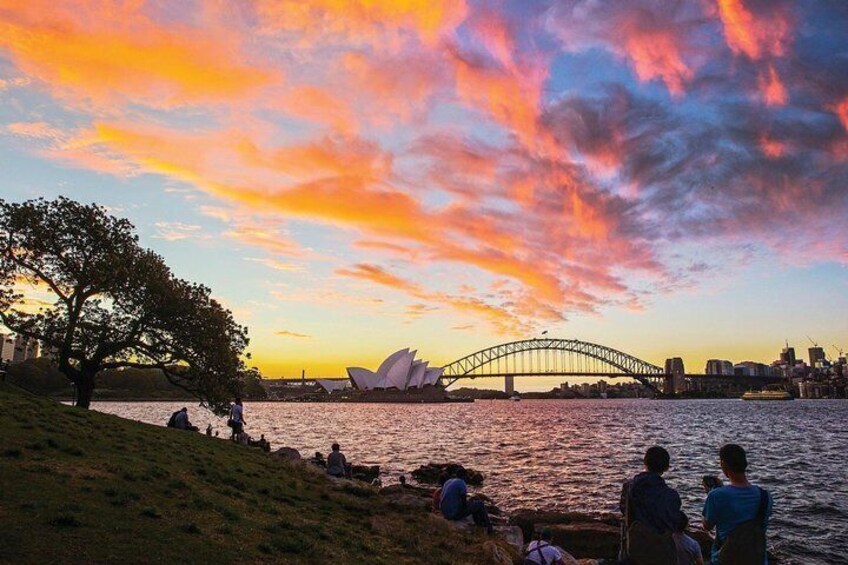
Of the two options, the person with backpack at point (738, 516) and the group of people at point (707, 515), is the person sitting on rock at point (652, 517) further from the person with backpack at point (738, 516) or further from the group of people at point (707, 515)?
the person with backpack at point (738, 516)

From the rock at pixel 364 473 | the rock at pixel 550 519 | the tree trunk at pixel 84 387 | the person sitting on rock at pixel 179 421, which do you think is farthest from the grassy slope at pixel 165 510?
the tree trunk at pixel 84 387

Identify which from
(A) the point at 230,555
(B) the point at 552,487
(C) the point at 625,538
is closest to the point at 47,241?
(A) the point at 230,555

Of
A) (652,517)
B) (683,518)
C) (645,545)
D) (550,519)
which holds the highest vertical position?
(652,517)

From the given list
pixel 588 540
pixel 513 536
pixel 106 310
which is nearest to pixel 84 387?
pixel 106 310

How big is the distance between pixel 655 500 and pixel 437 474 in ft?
103

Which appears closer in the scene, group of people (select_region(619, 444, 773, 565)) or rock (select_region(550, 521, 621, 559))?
group of people (select_region(619, 444, 773, 565))

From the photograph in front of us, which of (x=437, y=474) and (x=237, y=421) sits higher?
(x=237, y=421)

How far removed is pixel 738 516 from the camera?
274 inches

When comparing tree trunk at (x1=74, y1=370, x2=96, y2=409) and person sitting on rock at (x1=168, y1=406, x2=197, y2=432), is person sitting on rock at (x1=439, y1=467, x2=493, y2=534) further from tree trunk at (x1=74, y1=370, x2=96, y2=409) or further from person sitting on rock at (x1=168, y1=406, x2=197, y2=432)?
tree trunk at (x1=74, y1=370, x2=96, y2=409)

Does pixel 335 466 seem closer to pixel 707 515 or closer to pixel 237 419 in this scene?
pixel 237 419

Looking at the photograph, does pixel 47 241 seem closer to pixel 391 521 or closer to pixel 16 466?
pixel 16 466

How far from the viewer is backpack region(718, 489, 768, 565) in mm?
6852

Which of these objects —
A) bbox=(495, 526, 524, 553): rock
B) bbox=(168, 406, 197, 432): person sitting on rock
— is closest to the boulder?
bbox=(495, 526, 524, 553): rock

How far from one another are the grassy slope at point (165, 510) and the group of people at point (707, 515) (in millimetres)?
6675
